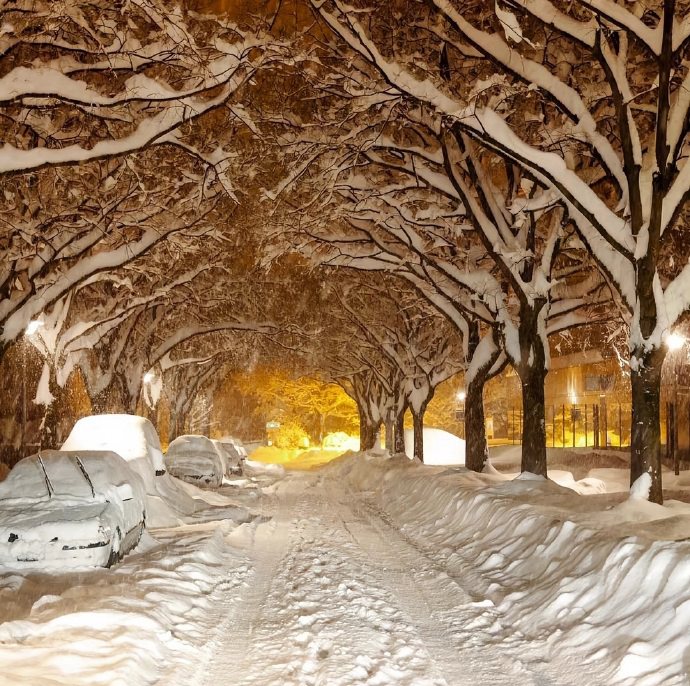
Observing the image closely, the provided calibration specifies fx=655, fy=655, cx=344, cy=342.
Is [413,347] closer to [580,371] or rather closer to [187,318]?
[187,318]

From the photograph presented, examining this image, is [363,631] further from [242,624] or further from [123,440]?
[123,440]

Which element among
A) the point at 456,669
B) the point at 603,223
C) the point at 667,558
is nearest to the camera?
the point at 456,669

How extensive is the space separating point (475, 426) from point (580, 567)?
35.4 feet

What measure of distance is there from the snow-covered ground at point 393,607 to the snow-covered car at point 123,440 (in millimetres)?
2786

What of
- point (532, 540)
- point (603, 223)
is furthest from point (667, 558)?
point (603, 223)

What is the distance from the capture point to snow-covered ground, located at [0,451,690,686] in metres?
4.90

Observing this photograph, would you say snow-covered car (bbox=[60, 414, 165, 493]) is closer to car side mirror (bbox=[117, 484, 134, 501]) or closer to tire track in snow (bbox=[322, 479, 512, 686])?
car side mirror (bbox=[117, 484, 134, 501])

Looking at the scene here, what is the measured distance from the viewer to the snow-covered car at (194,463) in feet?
72.6

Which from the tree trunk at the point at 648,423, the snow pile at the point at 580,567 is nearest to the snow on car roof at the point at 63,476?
the snow pile at the point at 580,567

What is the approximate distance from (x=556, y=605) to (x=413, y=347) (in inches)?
734

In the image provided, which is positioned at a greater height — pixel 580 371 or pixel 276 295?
pixel 276 295

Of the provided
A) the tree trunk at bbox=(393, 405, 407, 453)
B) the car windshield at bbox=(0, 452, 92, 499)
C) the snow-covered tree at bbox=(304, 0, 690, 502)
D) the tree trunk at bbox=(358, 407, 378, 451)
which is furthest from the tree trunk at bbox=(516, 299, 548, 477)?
the tree trunk at bbox=(358, 407, 378, 451)

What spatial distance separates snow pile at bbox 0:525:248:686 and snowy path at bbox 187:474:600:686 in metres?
0.34

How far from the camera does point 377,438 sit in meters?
38.7
